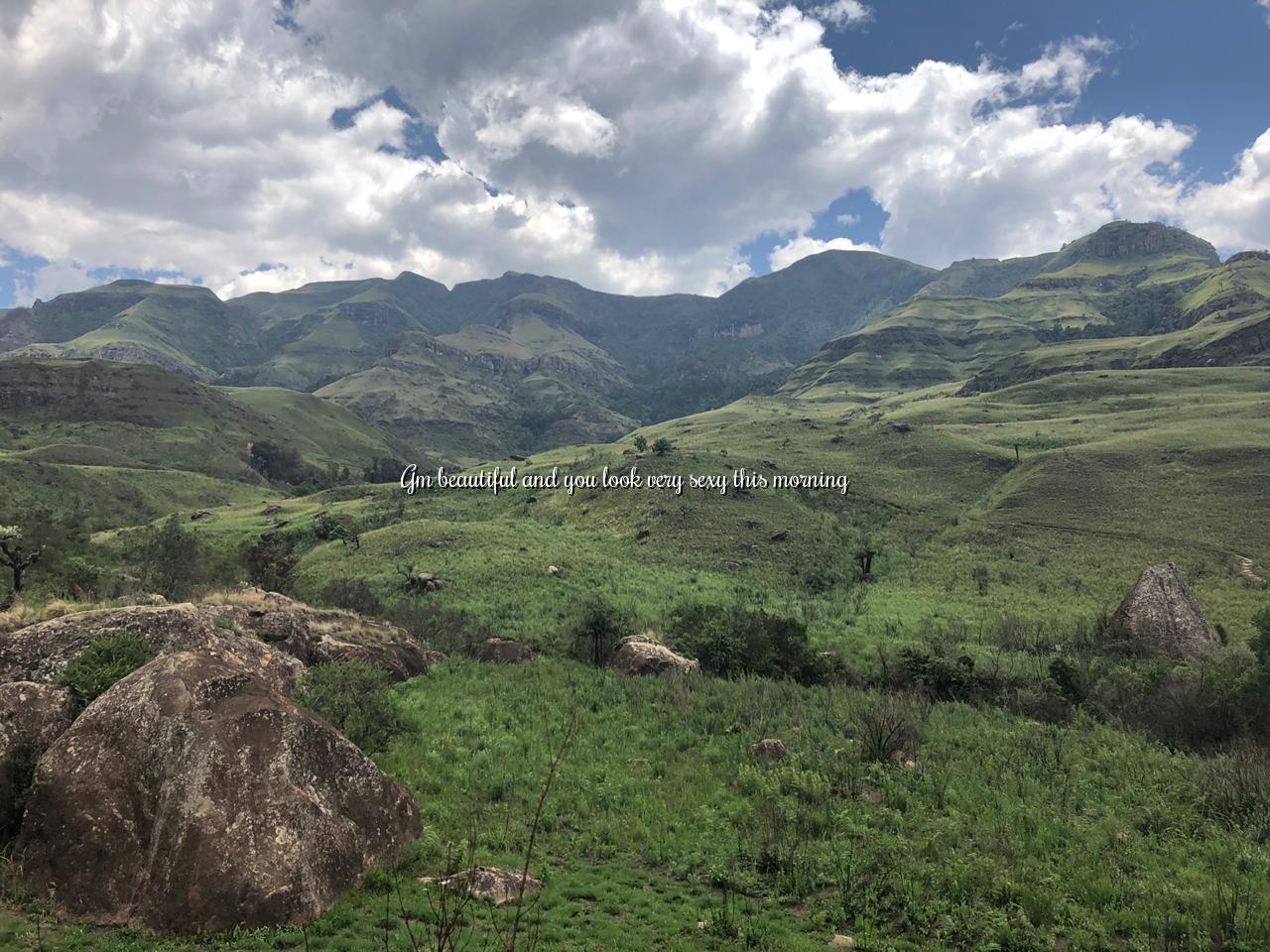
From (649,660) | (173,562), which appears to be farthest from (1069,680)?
(173,562)

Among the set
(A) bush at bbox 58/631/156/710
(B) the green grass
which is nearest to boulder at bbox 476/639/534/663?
(B) the green grass

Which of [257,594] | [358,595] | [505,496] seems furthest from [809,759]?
[505,496]

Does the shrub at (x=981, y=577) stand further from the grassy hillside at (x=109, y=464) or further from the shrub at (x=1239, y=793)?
the grassy hillside at (x=109, y=464)

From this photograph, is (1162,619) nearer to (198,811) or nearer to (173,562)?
(198,811)

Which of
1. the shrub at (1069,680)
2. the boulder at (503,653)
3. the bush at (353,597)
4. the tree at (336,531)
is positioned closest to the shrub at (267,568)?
the bush at (353,597)

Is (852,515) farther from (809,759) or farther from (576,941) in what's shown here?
(576,941)

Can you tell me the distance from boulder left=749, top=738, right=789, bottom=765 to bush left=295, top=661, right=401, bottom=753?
1503 cm

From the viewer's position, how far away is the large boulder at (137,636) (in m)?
20.6

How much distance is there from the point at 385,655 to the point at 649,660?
15.7 metres

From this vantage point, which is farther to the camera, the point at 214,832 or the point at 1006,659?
the point at 1006,659

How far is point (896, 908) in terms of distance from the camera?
1512 centimetres

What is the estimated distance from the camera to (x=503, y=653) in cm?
4184

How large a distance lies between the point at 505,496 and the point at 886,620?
83448 mm

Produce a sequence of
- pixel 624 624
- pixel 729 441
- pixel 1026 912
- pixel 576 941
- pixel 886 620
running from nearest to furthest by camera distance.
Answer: pixel 576 941, pixel 1026 912, pixel 624 624, pixel 886 620, pixel 729 441
